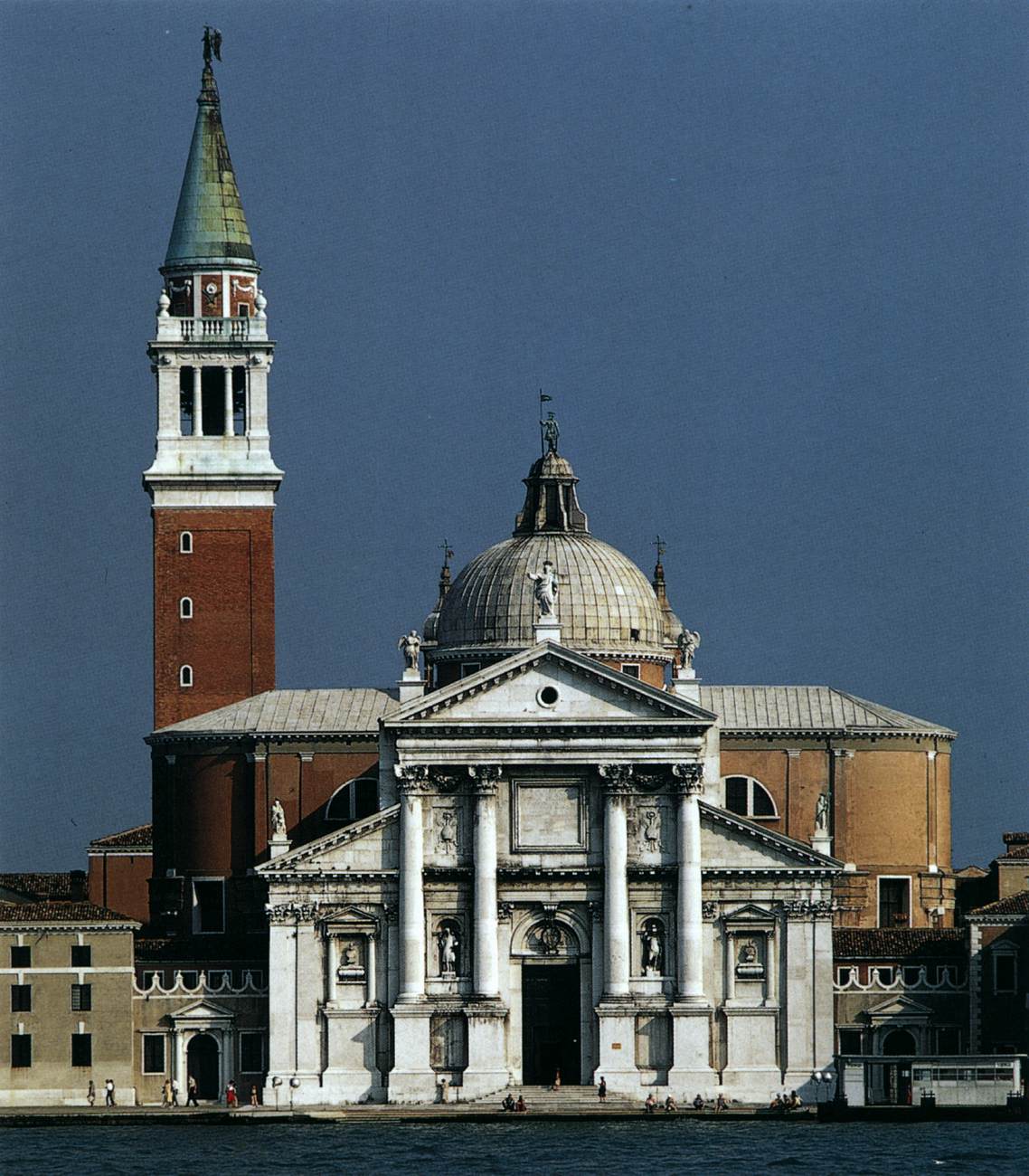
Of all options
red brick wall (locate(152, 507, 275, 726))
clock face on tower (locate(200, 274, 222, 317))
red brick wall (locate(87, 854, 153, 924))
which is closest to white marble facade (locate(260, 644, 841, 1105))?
red brick wall (locate(152, 507, 275, 726))

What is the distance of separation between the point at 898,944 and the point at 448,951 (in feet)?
34.5

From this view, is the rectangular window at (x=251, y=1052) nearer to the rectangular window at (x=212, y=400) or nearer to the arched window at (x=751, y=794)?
the arched window at (x=751, y=794)

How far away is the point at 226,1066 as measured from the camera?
96.0 metres

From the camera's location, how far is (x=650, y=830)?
3745 inches

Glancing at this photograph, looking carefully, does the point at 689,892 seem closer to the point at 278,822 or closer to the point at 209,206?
the point at 278,822

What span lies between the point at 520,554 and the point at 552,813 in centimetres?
1157

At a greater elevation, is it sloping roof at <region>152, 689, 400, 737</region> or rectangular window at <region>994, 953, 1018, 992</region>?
sloping roof at <region>152, 689, 400, 737</region>

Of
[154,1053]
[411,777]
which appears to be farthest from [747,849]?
[154,1053]

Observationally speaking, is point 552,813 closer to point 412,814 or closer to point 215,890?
point 412,814

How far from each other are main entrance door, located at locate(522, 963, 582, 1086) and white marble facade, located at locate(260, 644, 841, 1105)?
0.13 ft

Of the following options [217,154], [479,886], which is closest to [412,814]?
[479,886]

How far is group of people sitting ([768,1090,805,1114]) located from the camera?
3652 inches

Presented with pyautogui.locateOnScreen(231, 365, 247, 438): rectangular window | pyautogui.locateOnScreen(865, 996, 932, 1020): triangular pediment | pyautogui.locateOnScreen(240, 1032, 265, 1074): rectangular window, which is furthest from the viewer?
pyautogui.locateOnScreen(231, 365, 247, 438): rectangular window

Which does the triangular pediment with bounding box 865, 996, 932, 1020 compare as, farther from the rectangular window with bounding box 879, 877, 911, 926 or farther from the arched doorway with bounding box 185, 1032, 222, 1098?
the arched doorway with bounding box 185, 1032, 222, 1098
